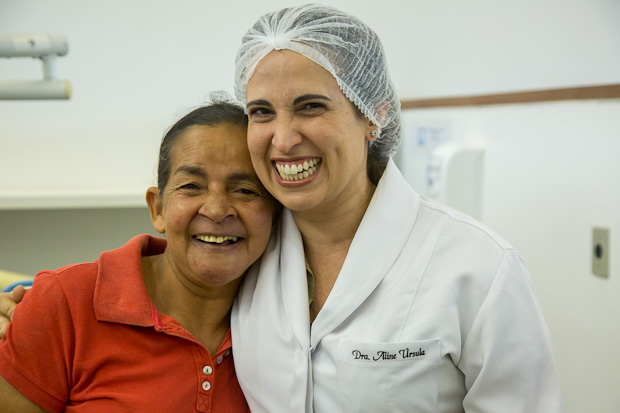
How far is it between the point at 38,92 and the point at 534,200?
181 centimetres

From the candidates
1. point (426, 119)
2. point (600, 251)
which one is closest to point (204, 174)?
point (600, 251)

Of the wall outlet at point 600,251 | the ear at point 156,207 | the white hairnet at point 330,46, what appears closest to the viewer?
the white hairnet at point 330,46

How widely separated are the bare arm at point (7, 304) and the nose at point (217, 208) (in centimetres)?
51

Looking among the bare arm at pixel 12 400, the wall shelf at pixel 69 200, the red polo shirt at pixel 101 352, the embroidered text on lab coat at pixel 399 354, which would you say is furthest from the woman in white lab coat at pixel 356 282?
the wall shelf at pixel 69 200

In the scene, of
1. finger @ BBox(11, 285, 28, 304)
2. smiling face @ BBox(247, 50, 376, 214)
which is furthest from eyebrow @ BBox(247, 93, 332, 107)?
finger @ BBox(11, 285, 28, 304)

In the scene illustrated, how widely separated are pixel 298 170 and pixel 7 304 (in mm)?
755

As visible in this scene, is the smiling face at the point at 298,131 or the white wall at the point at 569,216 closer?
the smiling face at the point at 298,131

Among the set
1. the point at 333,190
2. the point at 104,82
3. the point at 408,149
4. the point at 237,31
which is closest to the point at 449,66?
the point at 408,149

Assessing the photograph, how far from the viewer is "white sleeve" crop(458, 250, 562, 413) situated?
121 centimetres

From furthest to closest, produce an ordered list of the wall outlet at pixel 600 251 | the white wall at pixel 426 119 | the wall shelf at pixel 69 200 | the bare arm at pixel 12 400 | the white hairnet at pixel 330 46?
the wall shelf at pixel 69 200, the white wall at pixel 426 119, the wall outlet at pixel 600 251, the white hairnet at pixel 330 46, the bare arm at pixel 12 400

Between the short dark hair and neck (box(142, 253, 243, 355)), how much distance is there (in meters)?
0.21

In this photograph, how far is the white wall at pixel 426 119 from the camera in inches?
78.3

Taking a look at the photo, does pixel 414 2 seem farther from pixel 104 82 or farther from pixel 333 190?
pixel 333 190

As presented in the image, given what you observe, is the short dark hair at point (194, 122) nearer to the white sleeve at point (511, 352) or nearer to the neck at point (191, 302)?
the neck at point (191, 302)
